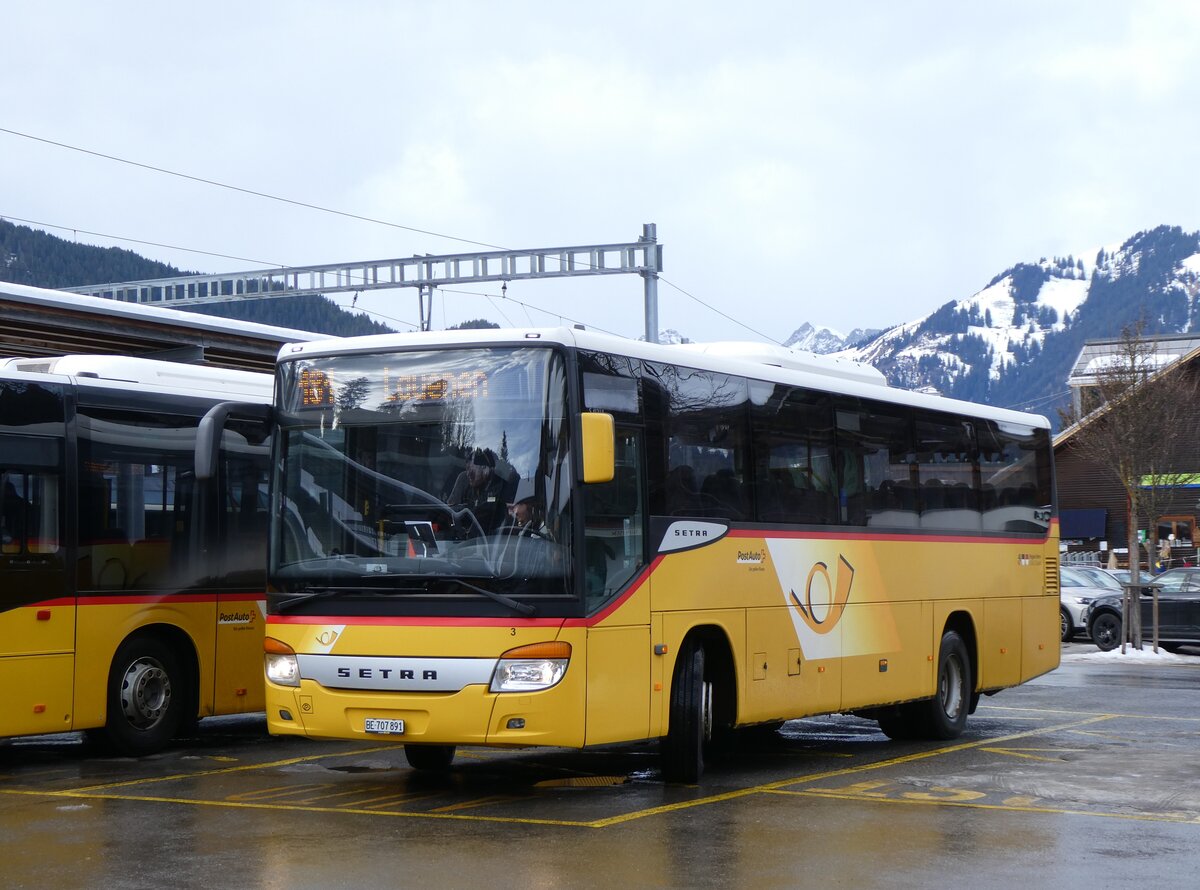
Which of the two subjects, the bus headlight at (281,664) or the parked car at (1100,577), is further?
the parked car at (1100,577)

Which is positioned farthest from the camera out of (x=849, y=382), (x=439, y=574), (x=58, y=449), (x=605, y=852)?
(x=849, y=382)

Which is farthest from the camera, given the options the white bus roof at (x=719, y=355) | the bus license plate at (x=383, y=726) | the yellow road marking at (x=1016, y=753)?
the yellow road marking at (x=1016, y=753)

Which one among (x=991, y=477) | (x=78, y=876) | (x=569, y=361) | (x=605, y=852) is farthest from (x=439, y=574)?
(x=991, y=477)

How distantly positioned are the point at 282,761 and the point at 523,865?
5426 mm

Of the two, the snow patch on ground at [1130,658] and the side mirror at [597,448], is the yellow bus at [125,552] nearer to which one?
the side mirror at [597,448]

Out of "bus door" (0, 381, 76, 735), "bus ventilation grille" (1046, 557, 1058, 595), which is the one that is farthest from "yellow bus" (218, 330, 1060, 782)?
"bus ventilation grille" (1046, 557, 1058, 595)

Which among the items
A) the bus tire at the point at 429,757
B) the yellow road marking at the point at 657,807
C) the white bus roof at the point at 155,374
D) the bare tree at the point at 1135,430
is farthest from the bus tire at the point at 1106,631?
the bus tire at the point at 429,757

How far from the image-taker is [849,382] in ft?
47.2

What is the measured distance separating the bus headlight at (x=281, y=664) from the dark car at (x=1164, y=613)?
20.1 metres

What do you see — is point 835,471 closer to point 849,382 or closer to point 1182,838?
point 849,382

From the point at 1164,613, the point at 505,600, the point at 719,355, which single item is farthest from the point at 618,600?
the point at 1164,613

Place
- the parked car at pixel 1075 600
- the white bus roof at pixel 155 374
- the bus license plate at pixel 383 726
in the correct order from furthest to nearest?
the parked car at pixel 1075 600 < the white bus roof at pixel 155 374 < the bus license plate at pixel 383 726

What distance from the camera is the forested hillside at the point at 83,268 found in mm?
123125

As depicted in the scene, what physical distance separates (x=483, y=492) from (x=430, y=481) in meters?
0.38
